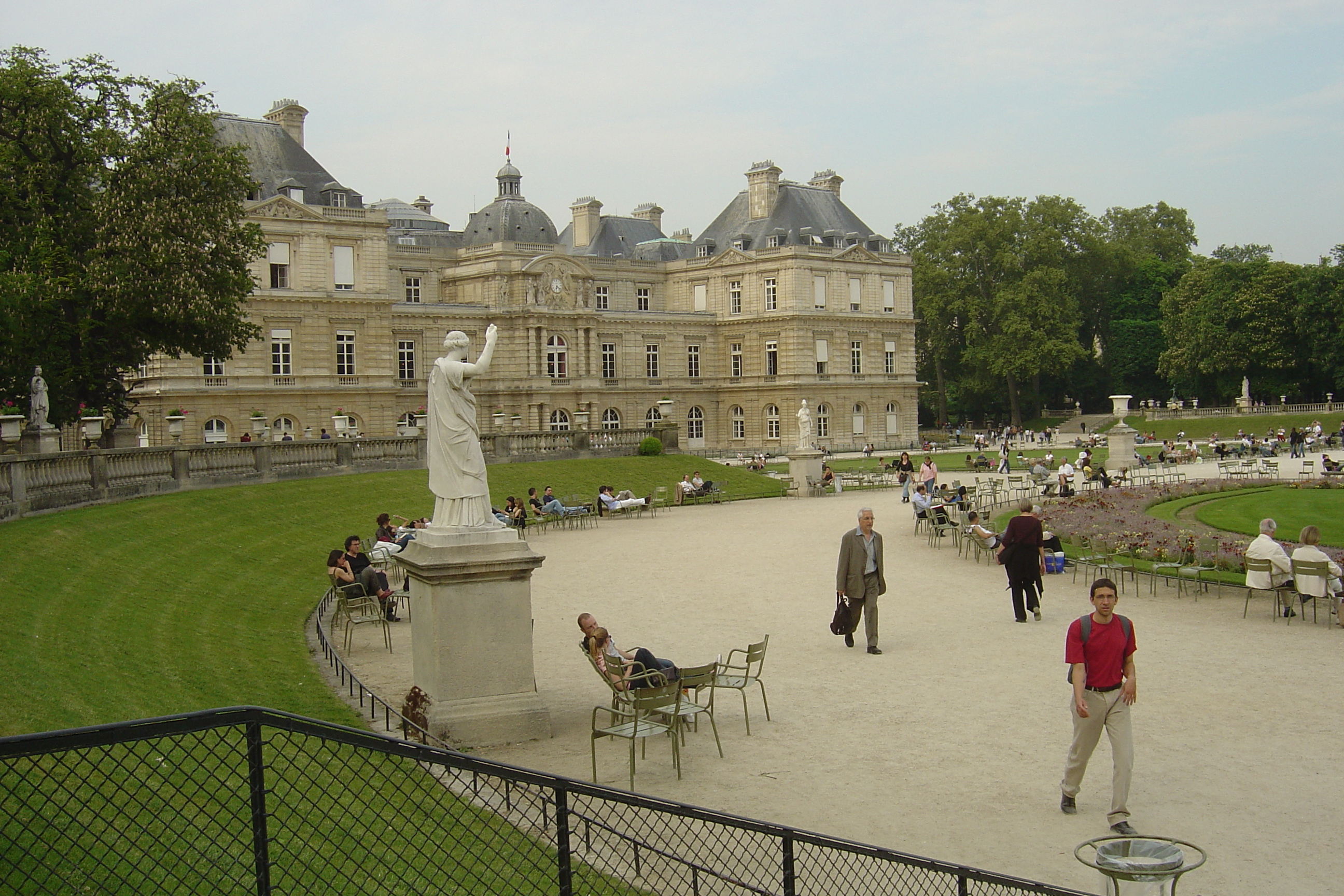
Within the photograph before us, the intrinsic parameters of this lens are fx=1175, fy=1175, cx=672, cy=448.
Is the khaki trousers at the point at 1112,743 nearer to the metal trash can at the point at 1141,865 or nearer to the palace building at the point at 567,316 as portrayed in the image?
the metal trash can at the point at 1141,865

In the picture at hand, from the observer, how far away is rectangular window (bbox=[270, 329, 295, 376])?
46969 millimetres

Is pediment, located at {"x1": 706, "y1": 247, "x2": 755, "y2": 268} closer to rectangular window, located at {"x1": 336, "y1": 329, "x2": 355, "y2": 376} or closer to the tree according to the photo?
rectangular window, located at {"x1": 336, "y1": 329, "x2": 355, "y2": 376}

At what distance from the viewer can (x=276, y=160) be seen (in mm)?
48781

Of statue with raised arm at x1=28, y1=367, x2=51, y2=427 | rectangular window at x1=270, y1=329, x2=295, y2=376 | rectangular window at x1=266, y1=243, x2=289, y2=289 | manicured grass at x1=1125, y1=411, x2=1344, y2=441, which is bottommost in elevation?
manicured grass at x1=1125, y1=411, x2=1344, y2=441

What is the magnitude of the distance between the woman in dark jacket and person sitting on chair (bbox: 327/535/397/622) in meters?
7.89

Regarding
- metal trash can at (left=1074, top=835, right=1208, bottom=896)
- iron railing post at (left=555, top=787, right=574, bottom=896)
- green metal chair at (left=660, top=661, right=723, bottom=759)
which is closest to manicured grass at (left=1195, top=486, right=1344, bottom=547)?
green metal chair at (left=660, top=661, right=723, bottom=759)

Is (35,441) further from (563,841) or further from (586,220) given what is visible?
(586,220)

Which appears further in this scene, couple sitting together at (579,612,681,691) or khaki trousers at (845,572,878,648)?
khaki trousers at (845,572,878,648)

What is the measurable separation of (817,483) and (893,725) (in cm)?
2522

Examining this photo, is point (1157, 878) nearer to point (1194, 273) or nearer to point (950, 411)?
point (1194, 273)

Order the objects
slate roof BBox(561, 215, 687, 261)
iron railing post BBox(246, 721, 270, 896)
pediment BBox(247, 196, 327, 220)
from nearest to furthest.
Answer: iron railing post BBox(246, 721, 270, 896), pediment BBox(247, 196, 327, 220), slate roof BBox(561, 215, 687, 261)

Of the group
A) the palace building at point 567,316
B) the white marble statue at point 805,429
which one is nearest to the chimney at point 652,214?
the palace building at point 567,316

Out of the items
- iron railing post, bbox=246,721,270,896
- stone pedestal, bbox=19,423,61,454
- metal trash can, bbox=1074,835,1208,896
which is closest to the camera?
iron railing post, bbox=246,721,270,896

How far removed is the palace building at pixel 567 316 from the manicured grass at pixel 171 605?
74.8ft
